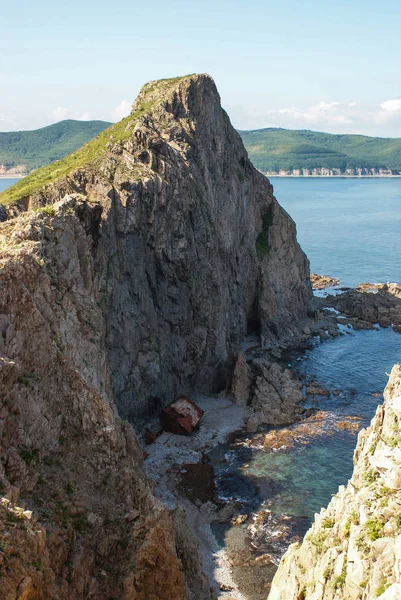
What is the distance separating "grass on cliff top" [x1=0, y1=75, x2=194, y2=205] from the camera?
61.1m

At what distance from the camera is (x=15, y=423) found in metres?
27.2

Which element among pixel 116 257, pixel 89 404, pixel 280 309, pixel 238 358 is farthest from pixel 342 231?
pixel 89 404

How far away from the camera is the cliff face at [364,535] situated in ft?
60.0

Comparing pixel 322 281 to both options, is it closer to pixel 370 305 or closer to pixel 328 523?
pixel 370 305

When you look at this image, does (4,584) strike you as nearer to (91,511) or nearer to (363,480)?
(91,511)

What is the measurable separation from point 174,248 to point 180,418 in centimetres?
1902

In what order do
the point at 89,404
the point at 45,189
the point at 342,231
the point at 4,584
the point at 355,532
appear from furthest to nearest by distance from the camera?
1. the point at 342,231
2. the point at 45,189
3. the point at 89,404
4. the point at 355,532
5. the point at 4,584

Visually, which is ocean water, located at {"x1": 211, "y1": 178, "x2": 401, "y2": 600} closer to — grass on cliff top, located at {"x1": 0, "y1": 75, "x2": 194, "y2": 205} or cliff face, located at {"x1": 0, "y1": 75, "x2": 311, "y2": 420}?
cliff face, located at {"x1": 0, "y1": 75, "x2": 311, "y2": 420}

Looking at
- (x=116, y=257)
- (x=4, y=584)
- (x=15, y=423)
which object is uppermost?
(x=116, y=257)

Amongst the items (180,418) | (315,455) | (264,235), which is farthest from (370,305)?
(180,418)

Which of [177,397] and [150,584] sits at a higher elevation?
[150,584]

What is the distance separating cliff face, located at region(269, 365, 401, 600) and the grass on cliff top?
A: 4288cm

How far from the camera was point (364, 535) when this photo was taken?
2034 centimetres

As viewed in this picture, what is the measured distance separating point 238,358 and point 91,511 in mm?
48568
